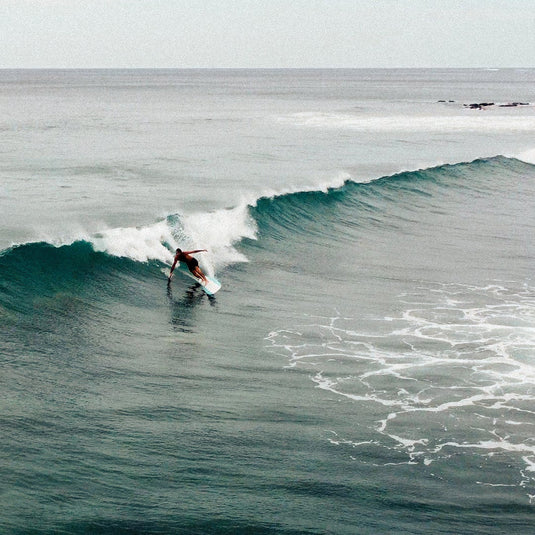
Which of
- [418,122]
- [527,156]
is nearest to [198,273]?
[527,156]

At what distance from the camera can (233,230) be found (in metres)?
27.2

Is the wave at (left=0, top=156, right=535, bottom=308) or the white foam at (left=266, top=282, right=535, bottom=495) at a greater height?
the wave at (left=0, top=156, right=535, bottom=308)

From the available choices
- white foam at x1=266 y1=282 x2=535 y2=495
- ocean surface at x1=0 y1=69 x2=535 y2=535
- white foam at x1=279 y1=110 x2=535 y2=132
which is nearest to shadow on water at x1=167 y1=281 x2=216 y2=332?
ocean surface at x1=0 y1=69 x2=535 y2=535

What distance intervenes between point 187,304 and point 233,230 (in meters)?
8.22

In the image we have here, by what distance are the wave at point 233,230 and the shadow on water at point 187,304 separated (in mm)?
1693

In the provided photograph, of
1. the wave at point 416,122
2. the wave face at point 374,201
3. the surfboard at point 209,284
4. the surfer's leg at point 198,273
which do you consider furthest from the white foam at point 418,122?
the surfer's leg at point 198,273

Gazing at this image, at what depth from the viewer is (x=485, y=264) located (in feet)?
76.7

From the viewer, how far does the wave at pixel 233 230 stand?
801 inches

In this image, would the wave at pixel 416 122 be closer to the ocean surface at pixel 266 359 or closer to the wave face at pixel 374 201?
the wave face at pixel 374 201

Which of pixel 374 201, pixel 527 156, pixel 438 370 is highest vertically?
pixel 527 156

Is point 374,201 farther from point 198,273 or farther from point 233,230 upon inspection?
point 198,273

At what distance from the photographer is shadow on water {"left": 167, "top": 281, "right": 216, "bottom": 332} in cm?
1779

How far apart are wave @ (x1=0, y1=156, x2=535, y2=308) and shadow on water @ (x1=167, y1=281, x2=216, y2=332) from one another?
169 centimetres

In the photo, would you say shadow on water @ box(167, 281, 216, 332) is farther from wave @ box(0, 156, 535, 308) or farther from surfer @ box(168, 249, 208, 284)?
wave @ box(0, 156, 535, 308)
